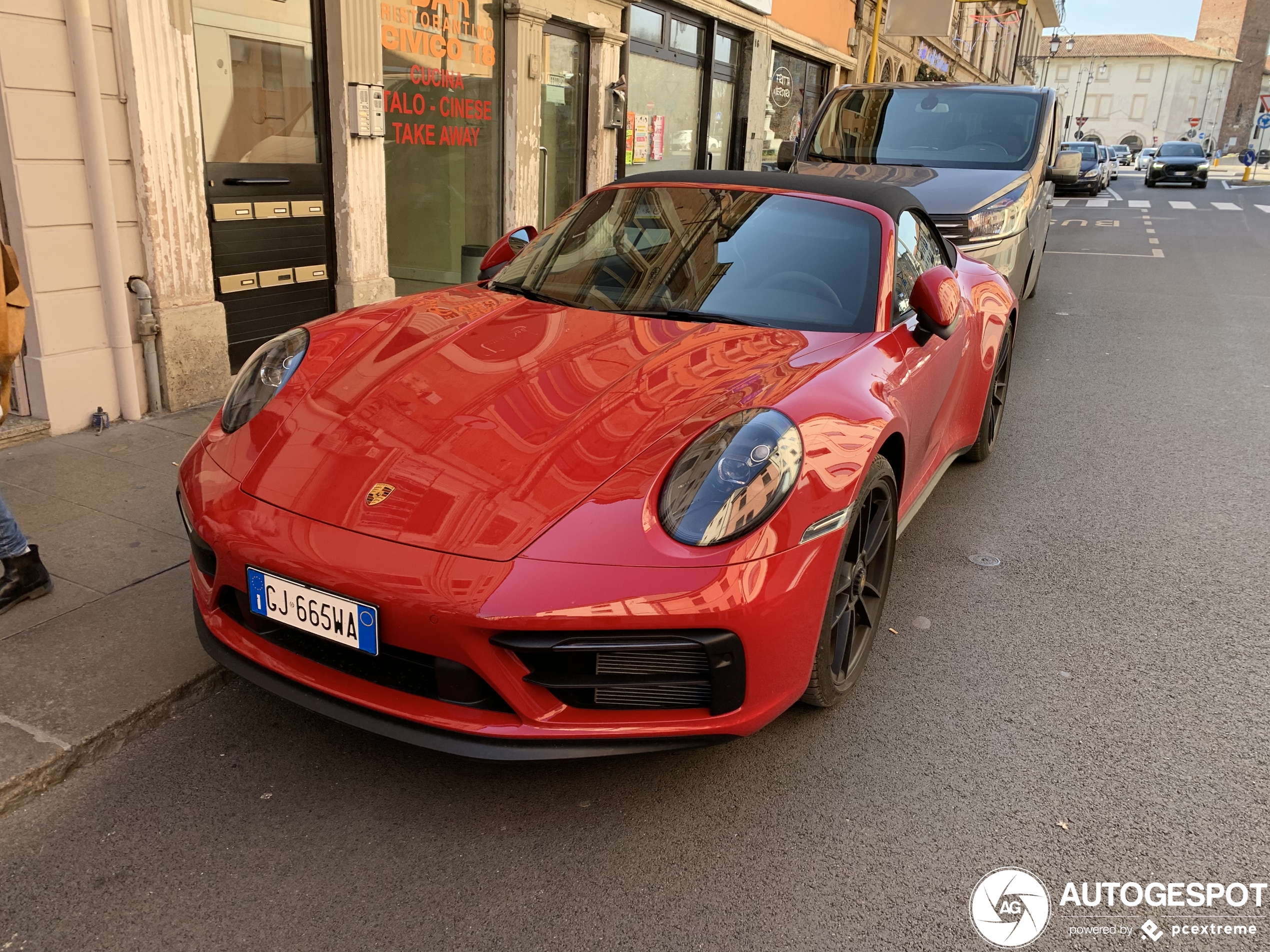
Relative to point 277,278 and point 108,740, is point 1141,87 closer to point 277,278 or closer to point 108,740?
point 277,278

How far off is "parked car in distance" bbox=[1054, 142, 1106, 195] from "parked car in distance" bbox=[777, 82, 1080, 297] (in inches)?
908

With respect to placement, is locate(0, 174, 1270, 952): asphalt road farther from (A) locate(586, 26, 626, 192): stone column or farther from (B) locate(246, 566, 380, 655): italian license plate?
(A) locate(586, 26, 626, 192): stone column

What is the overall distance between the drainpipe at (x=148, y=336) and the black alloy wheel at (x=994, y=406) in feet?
14.1

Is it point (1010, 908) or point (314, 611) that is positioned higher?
point (314, 611)

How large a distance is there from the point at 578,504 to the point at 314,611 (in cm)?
65

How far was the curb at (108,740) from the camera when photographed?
2.45m

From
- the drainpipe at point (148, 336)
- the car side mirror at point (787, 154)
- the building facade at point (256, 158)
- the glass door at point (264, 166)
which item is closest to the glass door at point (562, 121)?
the building facade at point (256, 158)

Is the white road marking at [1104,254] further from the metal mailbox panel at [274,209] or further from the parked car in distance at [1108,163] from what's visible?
the parked car in distance at [1108,163]

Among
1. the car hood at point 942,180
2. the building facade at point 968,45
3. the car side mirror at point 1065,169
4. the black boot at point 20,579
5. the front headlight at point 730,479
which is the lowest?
the black boot at point 20,579

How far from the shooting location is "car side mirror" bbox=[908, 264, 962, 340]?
3354 mm

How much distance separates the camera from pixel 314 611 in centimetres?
230

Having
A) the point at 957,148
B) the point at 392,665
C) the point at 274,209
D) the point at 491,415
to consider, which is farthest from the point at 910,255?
the point at 957,148

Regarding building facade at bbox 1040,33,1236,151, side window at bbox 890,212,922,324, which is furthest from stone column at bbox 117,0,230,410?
building facade at bbox 1040,33,1236,151

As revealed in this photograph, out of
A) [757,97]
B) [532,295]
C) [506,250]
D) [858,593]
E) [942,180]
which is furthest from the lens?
[757,97]
